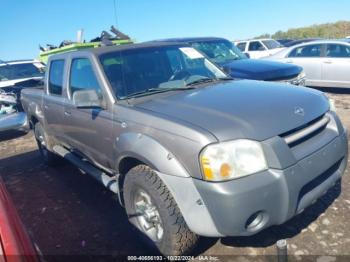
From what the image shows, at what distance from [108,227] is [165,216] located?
1.20 meters

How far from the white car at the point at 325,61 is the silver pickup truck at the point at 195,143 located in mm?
6846

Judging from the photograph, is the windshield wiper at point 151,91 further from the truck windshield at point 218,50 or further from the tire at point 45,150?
the truck windshield at point 218,50

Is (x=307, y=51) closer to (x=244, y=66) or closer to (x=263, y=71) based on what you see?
(x=244, y=66)

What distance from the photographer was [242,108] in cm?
288

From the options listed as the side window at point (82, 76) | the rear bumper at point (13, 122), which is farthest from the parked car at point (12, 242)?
the rear bumper at point (13, 122)

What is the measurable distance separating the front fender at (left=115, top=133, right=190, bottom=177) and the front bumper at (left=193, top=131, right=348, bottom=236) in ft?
0.71

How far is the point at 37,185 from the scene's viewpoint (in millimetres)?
5258

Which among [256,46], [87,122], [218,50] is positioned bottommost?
[256,46]

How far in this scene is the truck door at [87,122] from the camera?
11.5 ft

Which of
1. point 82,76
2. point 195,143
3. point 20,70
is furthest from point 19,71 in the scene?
point 195,143

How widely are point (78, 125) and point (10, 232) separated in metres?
2.38

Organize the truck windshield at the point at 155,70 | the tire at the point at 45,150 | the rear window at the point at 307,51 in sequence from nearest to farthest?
the truck windshield at the point at 155,70
the tire at the point at 45,150
the rear window at the point at 307,51

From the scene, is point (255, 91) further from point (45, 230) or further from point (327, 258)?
point (45, 230)

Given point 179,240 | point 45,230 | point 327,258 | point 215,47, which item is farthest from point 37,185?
point 215,47
